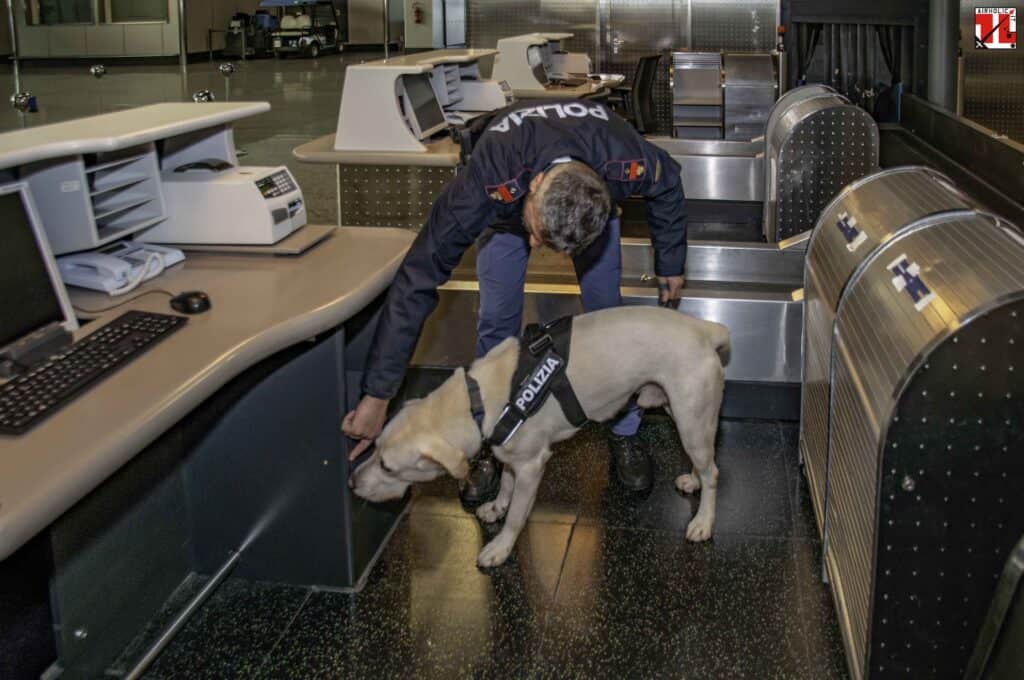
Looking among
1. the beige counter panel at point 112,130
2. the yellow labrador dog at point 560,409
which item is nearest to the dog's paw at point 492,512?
the yellow labrador dog at point 560,409

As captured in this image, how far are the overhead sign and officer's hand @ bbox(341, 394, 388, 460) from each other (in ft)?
26.5

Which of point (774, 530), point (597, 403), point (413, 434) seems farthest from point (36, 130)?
point (774, 530)

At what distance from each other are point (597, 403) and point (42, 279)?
1.52 meters

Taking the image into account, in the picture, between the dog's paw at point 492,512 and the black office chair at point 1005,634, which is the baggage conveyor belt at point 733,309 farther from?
the black office chair at point 1005,634

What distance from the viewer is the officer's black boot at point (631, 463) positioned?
3797 millimetres

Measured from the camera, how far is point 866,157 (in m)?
5.19

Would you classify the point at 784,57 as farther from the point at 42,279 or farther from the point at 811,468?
the point at 42,279

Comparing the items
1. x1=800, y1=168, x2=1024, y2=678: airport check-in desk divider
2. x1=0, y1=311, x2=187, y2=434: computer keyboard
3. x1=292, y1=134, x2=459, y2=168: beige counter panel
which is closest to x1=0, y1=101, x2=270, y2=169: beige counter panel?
x1=0, y1=311, x2=187, y2=434: computer keyboard

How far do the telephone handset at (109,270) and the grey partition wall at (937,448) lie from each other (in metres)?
1.77

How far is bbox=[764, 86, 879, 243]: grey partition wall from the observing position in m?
5.17

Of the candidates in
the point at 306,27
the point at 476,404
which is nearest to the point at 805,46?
the point at 306,27

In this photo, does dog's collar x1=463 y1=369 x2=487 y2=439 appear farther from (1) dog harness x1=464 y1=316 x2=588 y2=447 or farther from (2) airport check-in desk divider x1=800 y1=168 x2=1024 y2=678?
(2) airport check-in desk divider x1=800 y1=168 x2=1024 y2=678

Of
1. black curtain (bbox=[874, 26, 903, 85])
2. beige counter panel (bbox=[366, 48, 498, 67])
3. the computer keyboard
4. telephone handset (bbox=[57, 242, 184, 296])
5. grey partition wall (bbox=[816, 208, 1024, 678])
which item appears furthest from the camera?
black curtain (bbox=[874, 26, 903, 85])

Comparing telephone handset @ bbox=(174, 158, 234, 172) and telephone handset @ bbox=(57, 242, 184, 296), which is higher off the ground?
telephone handset @ bbox=(174, 158, 234, 172)
